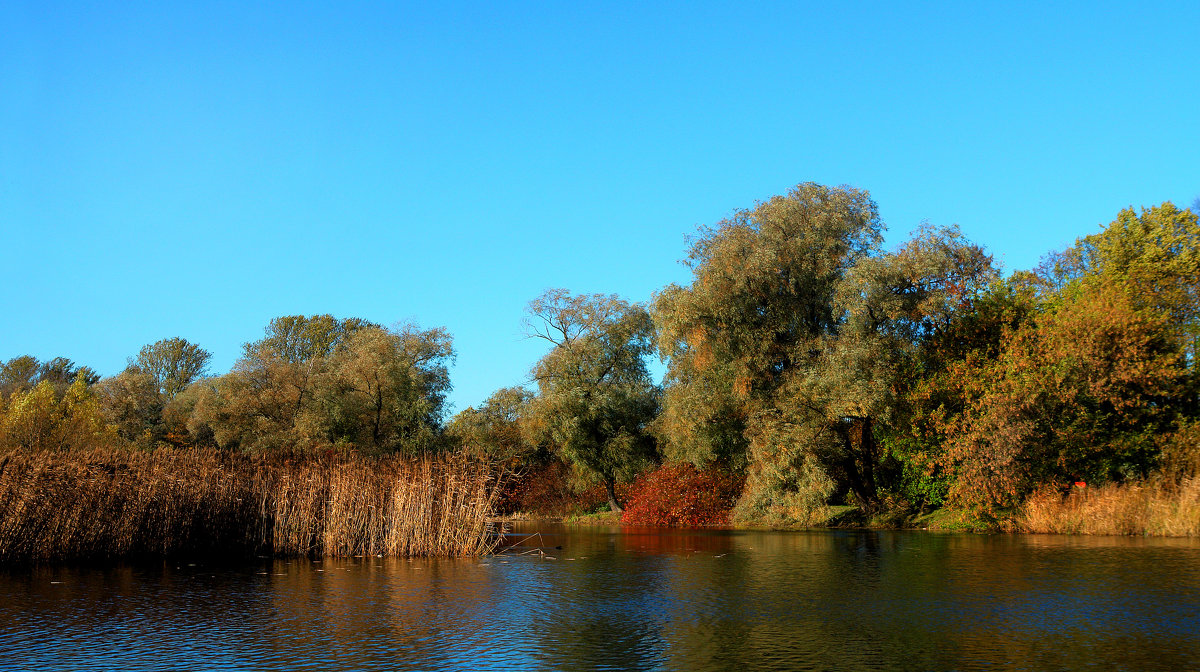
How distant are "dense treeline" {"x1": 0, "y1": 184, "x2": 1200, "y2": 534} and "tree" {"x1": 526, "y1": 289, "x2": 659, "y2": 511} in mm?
123

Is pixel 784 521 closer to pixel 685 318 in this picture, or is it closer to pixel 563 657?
pixel 685 318

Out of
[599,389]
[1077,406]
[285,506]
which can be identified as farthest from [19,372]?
[1077,406]

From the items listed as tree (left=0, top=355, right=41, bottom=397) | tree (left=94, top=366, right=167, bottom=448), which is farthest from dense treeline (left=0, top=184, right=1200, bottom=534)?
tree (left=0, top=355, right=41, bottom=397)

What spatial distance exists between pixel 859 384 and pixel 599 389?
17994 mm

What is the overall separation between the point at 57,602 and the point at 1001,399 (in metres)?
26.8

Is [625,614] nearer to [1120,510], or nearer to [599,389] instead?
[1120,510]

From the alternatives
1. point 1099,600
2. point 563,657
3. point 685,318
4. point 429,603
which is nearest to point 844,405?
point 685,318

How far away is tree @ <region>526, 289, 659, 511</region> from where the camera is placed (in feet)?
151

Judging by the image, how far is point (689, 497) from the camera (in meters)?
41.4

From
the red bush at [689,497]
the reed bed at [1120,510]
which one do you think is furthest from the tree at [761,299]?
the reed bed at [1120,510]

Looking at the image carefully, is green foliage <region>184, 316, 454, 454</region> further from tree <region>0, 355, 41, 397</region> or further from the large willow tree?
tree <region>0, 355, 41, 397</region>

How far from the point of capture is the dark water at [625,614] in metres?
9.45

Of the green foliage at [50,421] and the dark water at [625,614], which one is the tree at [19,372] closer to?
the green foliage at [50,421]

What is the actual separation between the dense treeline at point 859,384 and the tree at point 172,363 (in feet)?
118
